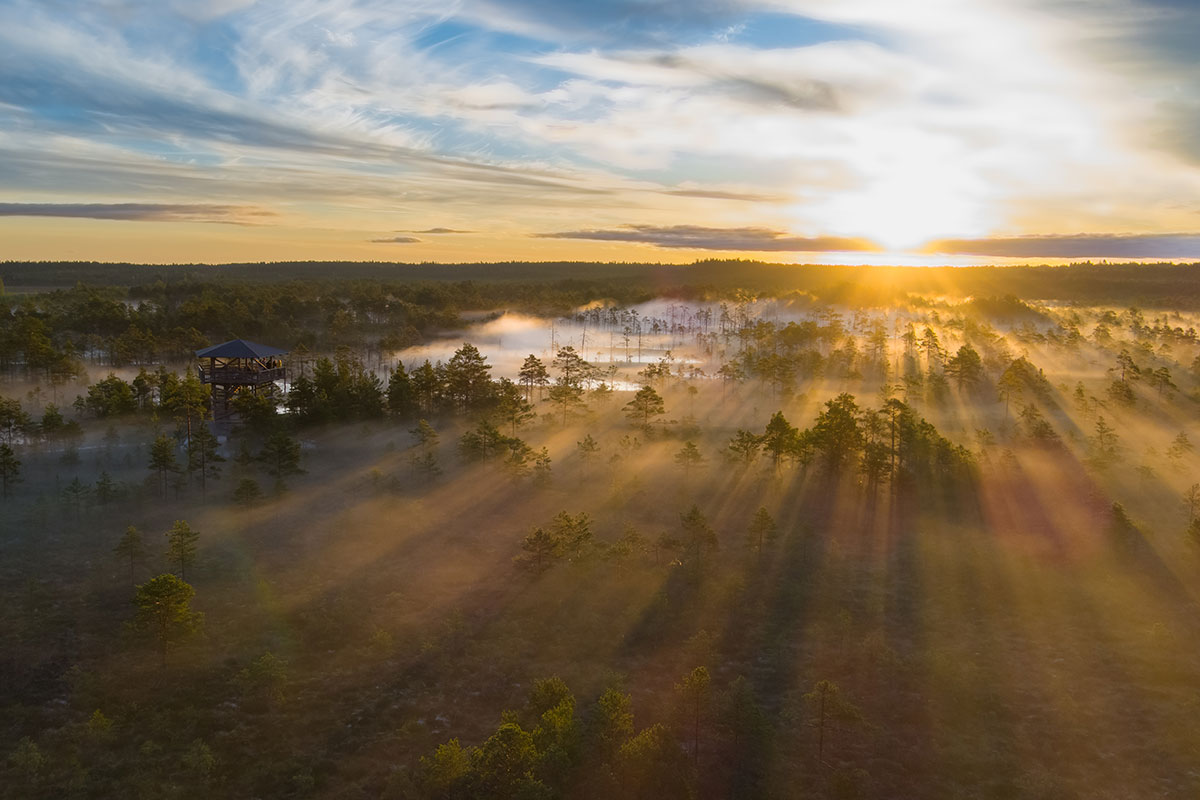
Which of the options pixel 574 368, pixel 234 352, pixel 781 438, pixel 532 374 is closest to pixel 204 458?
pixel 234 352

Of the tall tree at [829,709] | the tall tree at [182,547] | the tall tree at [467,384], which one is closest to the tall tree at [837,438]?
the tall tree at [829,709]

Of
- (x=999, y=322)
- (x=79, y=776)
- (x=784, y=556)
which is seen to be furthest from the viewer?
(x=999, y=322)

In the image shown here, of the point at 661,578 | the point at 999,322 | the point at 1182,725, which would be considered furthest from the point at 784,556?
the point at 999,322

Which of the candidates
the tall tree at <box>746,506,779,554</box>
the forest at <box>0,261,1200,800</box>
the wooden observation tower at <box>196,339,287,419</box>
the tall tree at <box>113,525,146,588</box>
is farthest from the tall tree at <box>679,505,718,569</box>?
the wooden observation tower at <box>196,339,287,419</box>

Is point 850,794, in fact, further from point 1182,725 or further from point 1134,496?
point 1134,496

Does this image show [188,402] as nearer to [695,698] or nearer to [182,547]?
[182,547]

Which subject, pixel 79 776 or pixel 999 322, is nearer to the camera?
pixel 79 776

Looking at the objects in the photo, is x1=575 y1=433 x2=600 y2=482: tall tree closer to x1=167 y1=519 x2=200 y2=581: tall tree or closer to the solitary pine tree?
x1=167 y1=519 x2=200 y2=581: tall tree

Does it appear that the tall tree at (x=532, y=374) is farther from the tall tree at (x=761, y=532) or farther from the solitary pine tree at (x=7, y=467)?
the solitary pine tree at (x=7, y=467)
